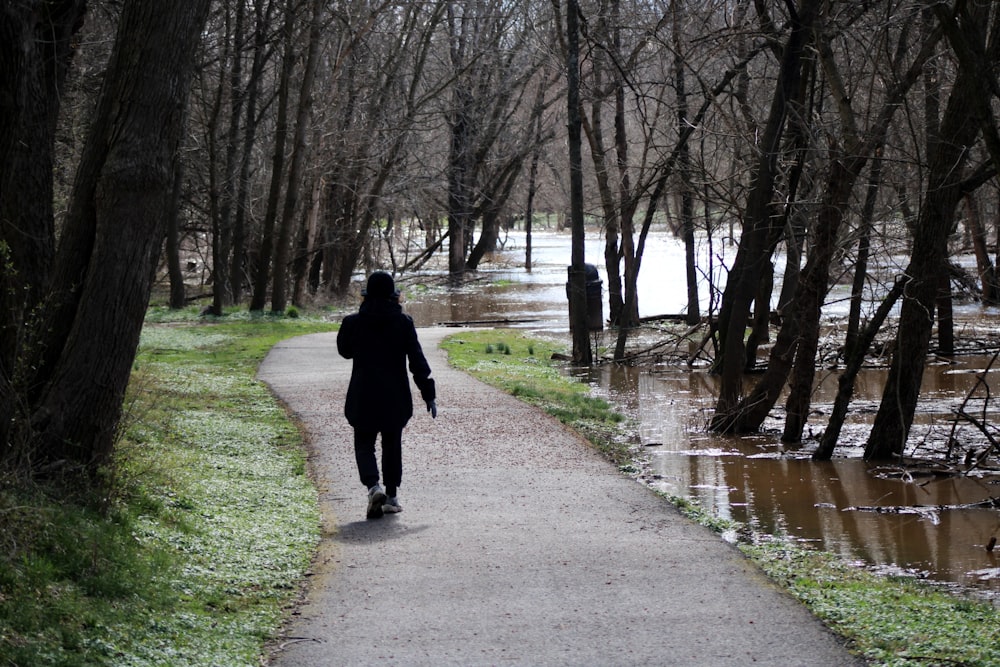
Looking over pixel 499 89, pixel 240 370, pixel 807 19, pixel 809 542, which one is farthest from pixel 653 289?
pixel 809 542

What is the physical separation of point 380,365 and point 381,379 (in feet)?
0.38

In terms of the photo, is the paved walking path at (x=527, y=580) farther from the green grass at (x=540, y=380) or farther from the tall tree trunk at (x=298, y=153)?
the tall tree trunk at (x=298, y=153)

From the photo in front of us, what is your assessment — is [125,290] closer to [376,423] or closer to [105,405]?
[105,405]

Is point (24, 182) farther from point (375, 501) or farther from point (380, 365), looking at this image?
point (375, 501)

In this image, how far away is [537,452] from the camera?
1167cm

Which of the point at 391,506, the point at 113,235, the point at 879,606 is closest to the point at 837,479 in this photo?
the point at 391,506

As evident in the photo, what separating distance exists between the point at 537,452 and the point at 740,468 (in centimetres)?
251

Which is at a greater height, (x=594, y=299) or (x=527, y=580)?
(x=594, y=299)

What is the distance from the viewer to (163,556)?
6605 mm

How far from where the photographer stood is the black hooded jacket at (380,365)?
8680 millimetres

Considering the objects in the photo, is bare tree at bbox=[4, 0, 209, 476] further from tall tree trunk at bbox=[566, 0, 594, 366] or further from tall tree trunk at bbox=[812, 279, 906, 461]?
tall tree trunk at bbox=[566, 0, 594, 366]

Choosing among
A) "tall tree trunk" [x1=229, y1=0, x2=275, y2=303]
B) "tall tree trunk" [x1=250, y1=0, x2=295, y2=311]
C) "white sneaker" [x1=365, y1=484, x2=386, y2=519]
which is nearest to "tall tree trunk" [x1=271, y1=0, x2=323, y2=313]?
"tall tree trunk" [x1=250, y1=0, x2=295, y2=311]

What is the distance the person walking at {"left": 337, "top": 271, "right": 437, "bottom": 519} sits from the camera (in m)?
8.67

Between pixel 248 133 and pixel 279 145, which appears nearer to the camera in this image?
pixel 279 145
